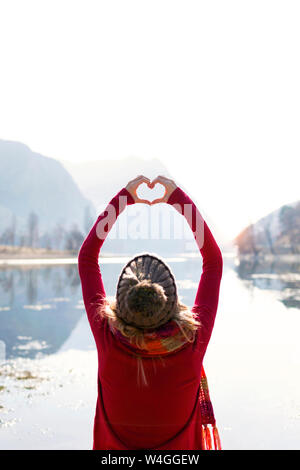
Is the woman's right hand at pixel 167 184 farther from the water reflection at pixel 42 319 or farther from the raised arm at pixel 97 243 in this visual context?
the water reflection at pixel 42 319

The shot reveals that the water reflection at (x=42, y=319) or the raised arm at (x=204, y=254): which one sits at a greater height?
the raised arm at (x=204, y=254)

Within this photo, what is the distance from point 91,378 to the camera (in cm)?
901

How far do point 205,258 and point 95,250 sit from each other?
1.93 ft

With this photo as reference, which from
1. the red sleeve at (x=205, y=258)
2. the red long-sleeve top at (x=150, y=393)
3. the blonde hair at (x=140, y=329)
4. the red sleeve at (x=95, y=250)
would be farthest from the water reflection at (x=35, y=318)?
the blonde hair at (x=140, y=329)

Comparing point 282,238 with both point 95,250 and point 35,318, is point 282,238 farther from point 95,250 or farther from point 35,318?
point 95,250

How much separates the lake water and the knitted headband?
15.4ft

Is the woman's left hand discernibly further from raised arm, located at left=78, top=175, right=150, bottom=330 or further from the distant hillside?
the distant hillside

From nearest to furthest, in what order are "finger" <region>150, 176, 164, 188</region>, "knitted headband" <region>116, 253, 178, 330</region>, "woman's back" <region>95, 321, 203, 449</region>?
→ "knitted headband" <region>116, 253, 178, 330</region> → "woman's back" <region>95, 321, 203, 449</region> → "finger" <region>150, 176, 164, 188</region>

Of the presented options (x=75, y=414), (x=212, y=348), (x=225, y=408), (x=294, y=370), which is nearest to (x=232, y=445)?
(x=225, y=408)

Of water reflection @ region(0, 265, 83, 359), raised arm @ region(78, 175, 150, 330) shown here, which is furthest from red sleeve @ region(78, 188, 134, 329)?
water reflection @ region(0, 265, 83, 359)

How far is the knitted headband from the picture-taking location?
183 cm

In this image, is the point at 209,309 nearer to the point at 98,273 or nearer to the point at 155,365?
the point at 155,365

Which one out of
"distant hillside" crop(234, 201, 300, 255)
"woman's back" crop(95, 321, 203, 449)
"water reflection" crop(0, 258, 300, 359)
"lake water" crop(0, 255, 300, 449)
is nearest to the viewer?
"woman's back" crop(95, 321, 203, 449)

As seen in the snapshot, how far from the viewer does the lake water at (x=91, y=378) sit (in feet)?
20.5
